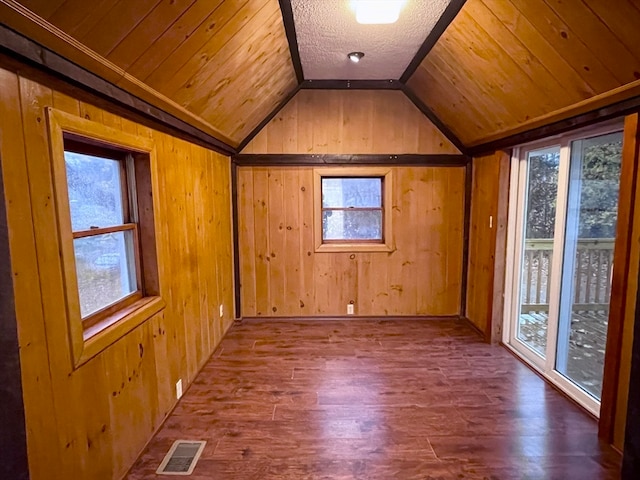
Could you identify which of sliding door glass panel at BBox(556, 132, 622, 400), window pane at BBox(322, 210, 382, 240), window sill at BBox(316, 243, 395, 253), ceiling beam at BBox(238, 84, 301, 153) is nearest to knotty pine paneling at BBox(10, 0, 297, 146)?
ceiling beam at BBox(238, 84, 301, 153)

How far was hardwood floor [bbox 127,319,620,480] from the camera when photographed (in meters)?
1.97

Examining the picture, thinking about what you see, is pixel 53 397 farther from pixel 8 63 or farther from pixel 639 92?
pixel 639 92

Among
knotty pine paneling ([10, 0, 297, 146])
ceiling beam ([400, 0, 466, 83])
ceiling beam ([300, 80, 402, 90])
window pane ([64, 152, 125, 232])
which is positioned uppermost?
ceiling beam ([300, 80, 402, 90])

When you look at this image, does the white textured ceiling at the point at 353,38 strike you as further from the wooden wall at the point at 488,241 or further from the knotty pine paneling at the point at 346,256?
the wooden wall at the point at 488,241

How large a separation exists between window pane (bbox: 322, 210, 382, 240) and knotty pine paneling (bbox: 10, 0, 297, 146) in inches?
66.4

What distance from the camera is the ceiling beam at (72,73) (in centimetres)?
115

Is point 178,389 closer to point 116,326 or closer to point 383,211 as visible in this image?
point 116,326

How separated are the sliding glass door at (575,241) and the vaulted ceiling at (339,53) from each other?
A: 0.38m

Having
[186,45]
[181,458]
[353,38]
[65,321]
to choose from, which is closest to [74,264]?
[65,321]

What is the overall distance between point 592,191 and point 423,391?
1.92 m

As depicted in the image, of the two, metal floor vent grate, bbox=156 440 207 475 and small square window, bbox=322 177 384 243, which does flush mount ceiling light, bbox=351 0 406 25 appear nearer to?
small square window, bbox=322 177 384 243

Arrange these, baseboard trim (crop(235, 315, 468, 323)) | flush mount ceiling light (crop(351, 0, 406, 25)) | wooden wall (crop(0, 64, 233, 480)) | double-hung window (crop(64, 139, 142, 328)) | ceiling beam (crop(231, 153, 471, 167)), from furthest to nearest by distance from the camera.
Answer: baseboard trim (crop(235, 315, 468, 323))
ceiling beam (crop(231, 153, 471, 167))
flush mount ceiling light (crop(351, 0, 406, 25))
double-hung window (crop(64, 139, 142, 328))
wooden wall (crop(0, 64, 233, 480))

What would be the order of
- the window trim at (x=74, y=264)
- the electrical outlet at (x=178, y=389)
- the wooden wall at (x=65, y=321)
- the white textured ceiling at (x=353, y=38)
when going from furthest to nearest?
the electrical outlet at (x=178, y=389)
the white textured ceiling at (x=353, y=38)
the window trim at (x=74, y=264)
the wooden wall at (x=65, y=321)

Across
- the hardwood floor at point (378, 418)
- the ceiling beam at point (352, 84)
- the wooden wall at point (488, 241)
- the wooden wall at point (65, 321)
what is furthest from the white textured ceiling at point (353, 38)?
the hardwood floor at point (378, 418)
